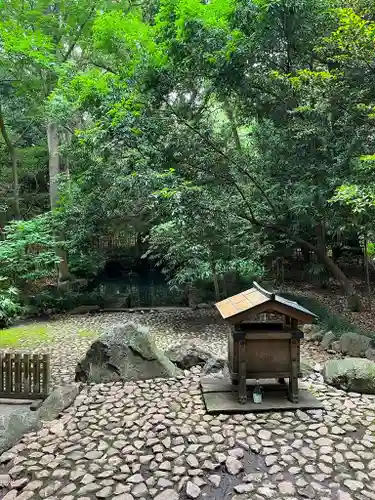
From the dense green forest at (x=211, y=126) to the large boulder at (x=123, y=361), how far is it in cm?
264

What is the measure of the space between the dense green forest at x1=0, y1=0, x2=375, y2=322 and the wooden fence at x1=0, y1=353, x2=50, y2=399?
2421 mm

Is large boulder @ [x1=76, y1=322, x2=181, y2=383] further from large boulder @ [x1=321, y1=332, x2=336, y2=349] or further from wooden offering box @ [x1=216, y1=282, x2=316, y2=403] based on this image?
large boulder @ [x1=321, y1=332, x2=336, y2=349]

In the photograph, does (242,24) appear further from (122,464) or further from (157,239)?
(122,464)

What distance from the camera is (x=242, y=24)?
266 inches

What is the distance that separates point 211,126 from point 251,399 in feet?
21.5

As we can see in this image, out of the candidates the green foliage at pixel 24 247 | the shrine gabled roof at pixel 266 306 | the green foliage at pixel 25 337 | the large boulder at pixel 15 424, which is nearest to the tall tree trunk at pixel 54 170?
the green foliage at pixel 24 247

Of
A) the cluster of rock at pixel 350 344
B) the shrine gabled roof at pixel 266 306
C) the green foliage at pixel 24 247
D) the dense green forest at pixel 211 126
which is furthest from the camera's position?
the green foliage at pixel 24 247

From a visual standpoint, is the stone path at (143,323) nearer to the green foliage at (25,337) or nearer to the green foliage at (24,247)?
the green foliage at (25,337)

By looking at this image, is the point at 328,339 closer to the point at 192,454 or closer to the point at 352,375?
the point at 352,375

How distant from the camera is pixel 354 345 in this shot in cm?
606


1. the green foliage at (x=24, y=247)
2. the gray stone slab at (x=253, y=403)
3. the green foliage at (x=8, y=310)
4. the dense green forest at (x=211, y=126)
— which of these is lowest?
the gray stone slab at (x=253, y=403)

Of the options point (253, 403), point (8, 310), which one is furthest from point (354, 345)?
point (8, 310)

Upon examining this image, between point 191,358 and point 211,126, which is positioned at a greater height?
point 211,126

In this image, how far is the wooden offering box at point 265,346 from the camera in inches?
154
